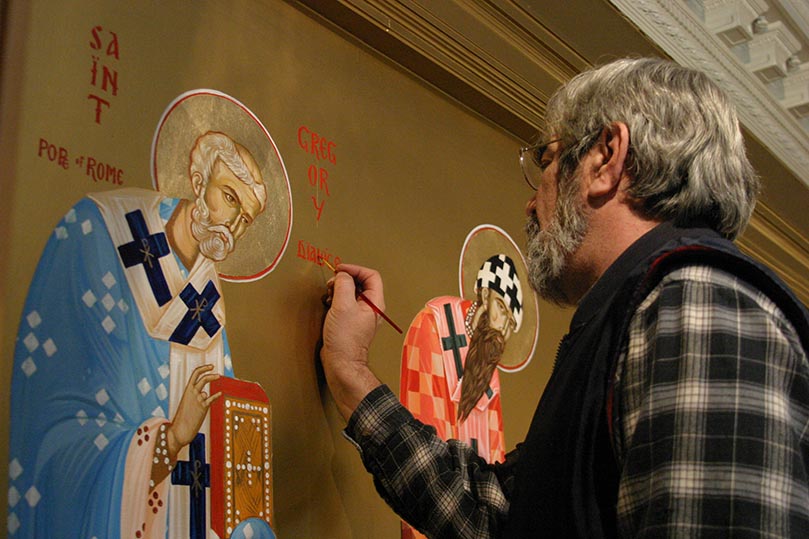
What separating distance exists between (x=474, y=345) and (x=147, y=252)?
1.51 metres

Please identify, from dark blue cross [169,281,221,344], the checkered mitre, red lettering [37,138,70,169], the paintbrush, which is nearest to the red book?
dark blue cross [169,281,221,344]

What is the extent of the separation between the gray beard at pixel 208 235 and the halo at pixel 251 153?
2cm

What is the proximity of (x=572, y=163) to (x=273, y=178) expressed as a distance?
0.86m

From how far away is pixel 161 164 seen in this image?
7.43ft

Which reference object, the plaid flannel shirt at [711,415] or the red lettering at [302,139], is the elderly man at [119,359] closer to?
the red lettering at [302,139]

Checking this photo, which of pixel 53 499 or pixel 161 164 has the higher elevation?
pixel 161 164

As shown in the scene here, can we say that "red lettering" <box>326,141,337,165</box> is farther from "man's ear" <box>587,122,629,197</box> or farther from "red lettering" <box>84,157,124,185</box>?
"man's ear" <box>587,122,629,197</box>

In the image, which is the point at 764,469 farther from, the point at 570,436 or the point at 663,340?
the point at 570,436

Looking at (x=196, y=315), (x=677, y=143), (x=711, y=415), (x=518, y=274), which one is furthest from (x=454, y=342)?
(x=711, y=415)

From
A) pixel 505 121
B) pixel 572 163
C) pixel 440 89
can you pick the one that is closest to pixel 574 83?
pixel 572 163

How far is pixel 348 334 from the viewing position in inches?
101

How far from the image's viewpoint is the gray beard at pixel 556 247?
2.11 metres

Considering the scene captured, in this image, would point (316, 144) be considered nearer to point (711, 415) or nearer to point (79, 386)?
point (79, 386)

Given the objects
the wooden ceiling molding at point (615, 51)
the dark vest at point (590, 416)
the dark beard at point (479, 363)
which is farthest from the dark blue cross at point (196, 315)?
the dark beard at point (479, 363)
